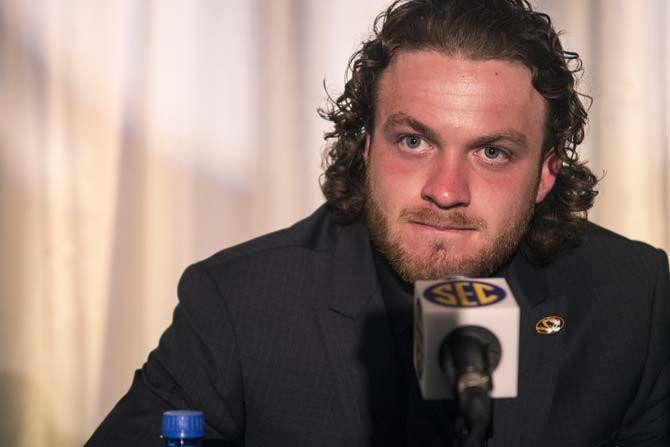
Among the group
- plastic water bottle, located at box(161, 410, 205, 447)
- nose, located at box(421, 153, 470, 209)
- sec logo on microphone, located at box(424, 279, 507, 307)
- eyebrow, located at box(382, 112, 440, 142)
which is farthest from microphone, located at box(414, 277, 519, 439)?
eyebrow, located at box(382, 112, 440, 142)

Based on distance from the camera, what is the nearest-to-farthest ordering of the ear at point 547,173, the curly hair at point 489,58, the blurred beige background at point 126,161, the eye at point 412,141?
the eye at point 412,141, the curly hair at point 489,58, the ear at point 547,173, the blurred beige background at point 126,161

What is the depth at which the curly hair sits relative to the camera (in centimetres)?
236

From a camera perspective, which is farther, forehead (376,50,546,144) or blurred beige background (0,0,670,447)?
→ blurred beige background (0,0,670,447)

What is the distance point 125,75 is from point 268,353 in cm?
137

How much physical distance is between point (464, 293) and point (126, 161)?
2137 millimetres

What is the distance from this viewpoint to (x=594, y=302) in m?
2.41

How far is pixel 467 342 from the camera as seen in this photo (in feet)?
3.87

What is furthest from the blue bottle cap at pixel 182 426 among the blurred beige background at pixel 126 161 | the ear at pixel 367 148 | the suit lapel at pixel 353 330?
the blurred beige background at pixel 126 161

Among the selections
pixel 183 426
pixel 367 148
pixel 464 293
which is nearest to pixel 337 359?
pixel 367 148

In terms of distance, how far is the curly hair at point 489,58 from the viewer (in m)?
2.36

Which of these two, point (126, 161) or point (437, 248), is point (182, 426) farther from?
point (126, 161)

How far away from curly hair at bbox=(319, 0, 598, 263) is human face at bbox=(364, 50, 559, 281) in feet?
0.18

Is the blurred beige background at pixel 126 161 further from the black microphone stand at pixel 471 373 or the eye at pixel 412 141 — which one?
the black microphone stand at pixel 471 373

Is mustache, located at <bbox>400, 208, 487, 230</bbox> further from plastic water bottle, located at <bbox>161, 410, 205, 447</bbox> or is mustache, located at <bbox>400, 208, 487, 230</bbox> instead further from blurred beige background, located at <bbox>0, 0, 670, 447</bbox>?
blurred beige background, located at <bbox>0, 0, 670, 447</bbox>
